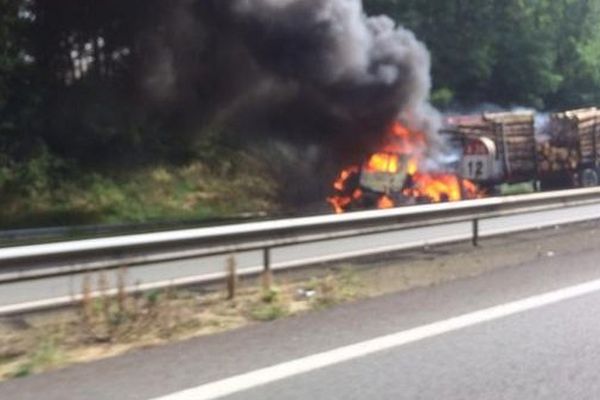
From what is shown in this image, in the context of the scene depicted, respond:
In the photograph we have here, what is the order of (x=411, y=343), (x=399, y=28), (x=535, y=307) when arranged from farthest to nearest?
(x=399, y=28) < (x=535, y=307) < (x=411, y=343)

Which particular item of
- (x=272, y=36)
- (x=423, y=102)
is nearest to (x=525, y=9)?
(x=423, y=102)

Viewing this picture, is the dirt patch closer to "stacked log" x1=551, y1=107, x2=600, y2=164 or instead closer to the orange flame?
the orange flame

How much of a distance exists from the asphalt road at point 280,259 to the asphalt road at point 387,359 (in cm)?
103

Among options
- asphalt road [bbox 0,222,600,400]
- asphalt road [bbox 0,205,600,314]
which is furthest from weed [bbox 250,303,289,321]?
asphalt road [bbox 0,205,600,314]

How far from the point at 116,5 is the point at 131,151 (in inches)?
134

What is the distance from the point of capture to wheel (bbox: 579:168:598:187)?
1084 inches

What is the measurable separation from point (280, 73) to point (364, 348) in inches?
659

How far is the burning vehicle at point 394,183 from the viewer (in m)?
19.0

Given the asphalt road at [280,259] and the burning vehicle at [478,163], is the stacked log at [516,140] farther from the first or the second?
the asphalt road at [280,259]

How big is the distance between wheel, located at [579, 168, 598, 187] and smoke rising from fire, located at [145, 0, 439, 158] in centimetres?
699

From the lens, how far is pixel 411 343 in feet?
21.2

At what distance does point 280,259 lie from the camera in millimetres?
8914

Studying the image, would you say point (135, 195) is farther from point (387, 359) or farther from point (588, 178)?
point (387, 359)

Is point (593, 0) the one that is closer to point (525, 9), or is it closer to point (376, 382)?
point (525, 9)
